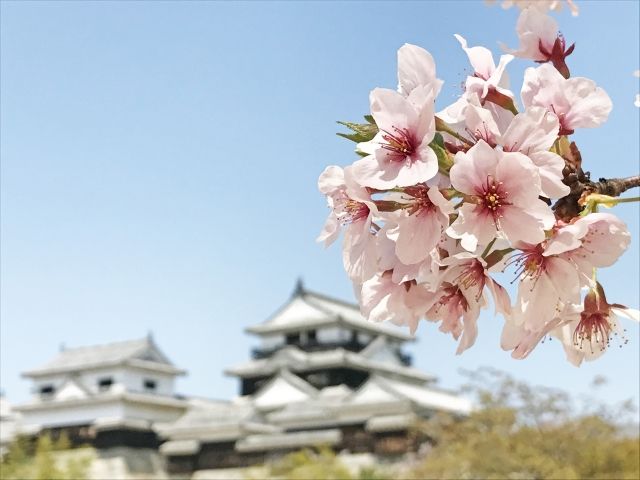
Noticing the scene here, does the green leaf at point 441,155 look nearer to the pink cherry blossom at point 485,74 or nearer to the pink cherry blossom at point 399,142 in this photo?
the pink cherry blossom at point 399,142

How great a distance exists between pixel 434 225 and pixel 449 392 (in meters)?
26.7

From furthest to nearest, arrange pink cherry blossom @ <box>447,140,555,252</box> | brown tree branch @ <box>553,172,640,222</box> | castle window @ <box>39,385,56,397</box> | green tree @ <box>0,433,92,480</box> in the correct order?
castle window @ <box>39,385,56,397</box>
green tree @ <box>0,433,92,480</box>
brown tree branch @ <box>553,172,640,222</box>
pink cherry blossom @ <box>447,140,555,252</box>

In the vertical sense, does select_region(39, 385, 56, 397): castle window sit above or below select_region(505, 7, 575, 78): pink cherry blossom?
above

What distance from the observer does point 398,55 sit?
4.39 ft

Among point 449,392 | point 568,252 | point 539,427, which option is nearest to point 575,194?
point 568,252

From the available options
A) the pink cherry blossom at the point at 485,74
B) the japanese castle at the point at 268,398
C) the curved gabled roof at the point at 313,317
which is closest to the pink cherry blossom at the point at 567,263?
the pink cherry blossom at the point at 485,74

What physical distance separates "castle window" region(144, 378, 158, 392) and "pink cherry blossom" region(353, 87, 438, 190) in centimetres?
3093

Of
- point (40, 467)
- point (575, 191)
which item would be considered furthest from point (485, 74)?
point (40, 467)

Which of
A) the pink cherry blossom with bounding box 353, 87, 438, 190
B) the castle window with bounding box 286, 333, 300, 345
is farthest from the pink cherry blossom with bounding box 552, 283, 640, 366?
the castle window with bounding box 286, 333, 300, 345

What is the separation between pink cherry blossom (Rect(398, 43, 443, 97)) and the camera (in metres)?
1.31

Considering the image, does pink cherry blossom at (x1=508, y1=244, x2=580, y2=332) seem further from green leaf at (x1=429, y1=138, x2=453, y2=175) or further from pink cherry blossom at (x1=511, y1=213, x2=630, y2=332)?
green leaf at (x1=429, y1=138, x2=453, y2=175)

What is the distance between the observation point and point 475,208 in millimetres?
1212

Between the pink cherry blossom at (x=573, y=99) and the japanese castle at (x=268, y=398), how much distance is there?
20993 mm

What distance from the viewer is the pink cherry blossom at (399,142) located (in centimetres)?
122
